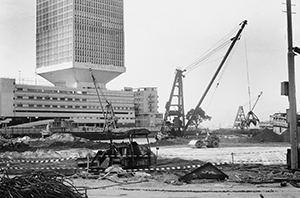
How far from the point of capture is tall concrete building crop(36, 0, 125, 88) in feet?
540

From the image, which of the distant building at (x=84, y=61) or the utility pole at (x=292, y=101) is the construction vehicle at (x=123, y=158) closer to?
the utility pole at (x=292, y=101)

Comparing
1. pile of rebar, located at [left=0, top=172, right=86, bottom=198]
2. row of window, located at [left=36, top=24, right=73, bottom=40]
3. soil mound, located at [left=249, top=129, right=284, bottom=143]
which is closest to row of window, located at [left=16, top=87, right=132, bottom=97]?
row of window, located at [left=36, top=24, right=73, bottom=40]

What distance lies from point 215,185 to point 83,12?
160 meters

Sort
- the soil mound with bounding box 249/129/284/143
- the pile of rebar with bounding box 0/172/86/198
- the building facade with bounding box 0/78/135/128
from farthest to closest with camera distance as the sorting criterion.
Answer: the building facade with bounding box 0/78/135/128 → the soil mound with bounding box 249/129/284/143 → the pile of rebar with bounding box 0/172/86/198

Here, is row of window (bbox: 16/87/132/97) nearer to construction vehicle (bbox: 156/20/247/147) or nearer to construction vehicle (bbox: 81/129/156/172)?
construction vehicle (bbox: 156/20/247/147)

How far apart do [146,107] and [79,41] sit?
124 feet

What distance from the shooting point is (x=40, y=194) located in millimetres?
5023

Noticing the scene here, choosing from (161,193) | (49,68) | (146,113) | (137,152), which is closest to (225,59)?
(137,152)

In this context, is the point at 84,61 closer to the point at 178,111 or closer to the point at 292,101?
the point at 178,111

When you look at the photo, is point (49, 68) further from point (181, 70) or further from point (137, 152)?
point (137, 152)

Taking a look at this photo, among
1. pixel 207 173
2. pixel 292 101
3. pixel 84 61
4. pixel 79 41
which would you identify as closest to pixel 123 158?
pixel 207 173

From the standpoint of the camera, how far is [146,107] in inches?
6762

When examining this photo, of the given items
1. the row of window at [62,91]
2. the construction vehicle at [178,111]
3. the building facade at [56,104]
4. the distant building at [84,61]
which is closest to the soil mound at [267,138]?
the construction vehicle at [178,111]

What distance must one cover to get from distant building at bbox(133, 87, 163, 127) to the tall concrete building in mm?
15173
